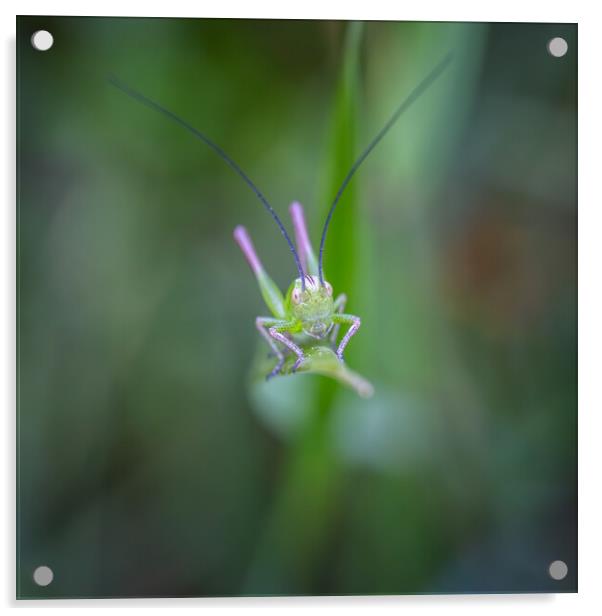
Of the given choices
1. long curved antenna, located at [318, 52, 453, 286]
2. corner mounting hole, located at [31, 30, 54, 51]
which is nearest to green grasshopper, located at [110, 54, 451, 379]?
long curved antenna, located at [318, 52, 453, 286]

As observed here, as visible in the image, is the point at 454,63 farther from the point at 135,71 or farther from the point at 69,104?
the point at 69,104

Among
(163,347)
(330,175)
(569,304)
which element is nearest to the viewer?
(330,175)

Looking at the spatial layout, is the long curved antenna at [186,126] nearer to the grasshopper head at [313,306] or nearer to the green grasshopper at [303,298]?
the green grasshopper at [303,298]

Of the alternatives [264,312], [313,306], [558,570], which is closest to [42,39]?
[264,312]

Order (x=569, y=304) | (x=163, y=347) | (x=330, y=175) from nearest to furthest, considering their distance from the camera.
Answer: (x=330, y=175) < (x=569, y=304) < (x=163, y=347)

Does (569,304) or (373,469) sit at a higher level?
(569,304)

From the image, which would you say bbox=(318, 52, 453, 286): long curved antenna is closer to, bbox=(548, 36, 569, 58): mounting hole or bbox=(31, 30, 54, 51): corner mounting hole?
bbox=(548, 36, 569, 58): mounting hole
